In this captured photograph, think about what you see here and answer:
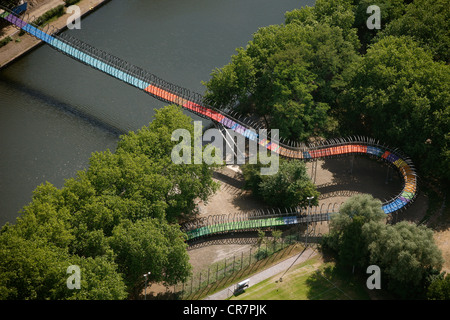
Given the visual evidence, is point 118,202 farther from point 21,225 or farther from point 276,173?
point 276,173

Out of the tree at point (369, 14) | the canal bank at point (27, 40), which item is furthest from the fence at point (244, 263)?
the canal bank at point (27, 40)

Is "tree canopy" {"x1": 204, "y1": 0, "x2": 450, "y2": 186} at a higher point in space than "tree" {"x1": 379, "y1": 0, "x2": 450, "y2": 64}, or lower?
lower

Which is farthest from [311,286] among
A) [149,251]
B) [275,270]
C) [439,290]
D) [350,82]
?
[350,82]

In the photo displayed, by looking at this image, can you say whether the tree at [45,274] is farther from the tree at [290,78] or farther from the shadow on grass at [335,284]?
the tree at [290,78]

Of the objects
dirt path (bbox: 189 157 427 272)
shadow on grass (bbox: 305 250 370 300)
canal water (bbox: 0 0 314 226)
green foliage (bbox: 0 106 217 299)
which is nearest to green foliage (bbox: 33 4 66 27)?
canal water (bbox: 0 0 314 226)

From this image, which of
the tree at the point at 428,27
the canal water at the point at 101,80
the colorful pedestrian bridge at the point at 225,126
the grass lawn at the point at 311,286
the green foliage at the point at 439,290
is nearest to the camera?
the green foliage at the point at 439,290

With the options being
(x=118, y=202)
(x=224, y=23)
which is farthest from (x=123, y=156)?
(x=224, y=23)

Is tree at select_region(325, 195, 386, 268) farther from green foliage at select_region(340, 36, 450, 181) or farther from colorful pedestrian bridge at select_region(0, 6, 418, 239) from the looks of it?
green foliage at select_region(340, 36, 450, 181)
